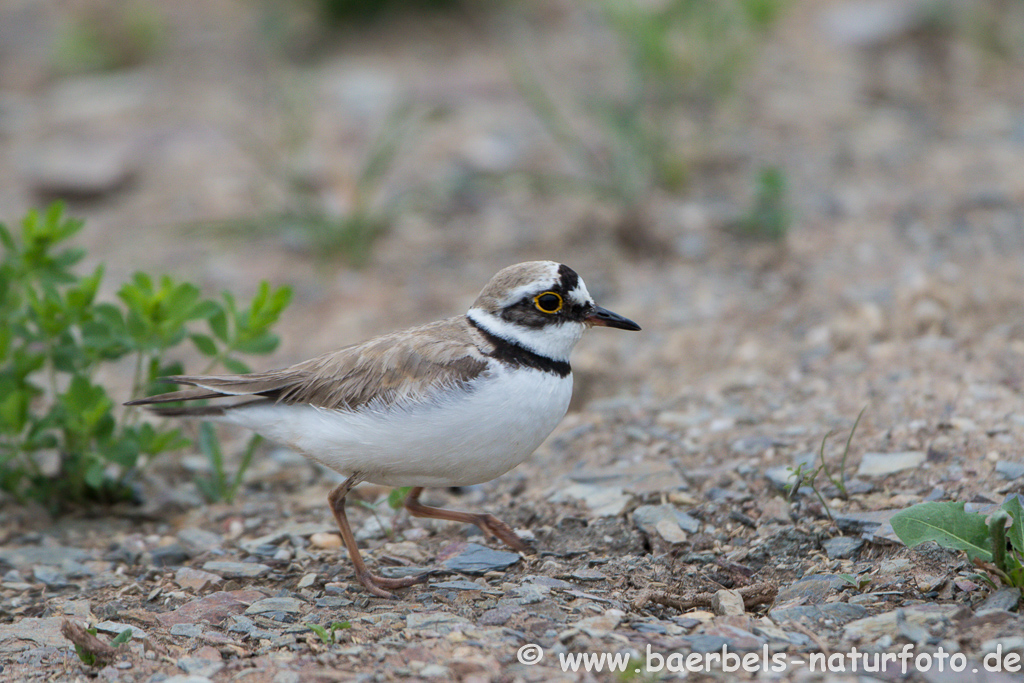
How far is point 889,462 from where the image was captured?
4.36 m

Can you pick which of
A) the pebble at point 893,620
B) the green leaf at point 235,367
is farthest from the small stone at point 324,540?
the pebble at point 893,620

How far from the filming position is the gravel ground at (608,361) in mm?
3475

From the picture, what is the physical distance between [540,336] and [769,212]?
3258 millimetres

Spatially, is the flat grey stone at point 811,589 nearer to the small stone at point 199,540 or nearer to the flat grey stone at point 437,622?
the flat grey stone at point 437,622

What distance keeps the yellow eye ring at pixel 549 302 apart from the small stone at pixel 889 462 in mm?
1457

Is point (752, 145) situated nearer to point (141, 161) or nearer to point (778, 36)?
point (778, 36)

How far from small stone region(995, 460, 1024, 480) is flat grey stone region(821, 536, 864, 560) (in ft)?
2.20

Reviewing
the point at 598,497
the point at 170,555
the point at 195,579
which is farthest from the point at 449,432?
the point at 170,555

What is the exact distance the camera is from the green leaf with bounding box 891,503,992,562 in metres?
3.38

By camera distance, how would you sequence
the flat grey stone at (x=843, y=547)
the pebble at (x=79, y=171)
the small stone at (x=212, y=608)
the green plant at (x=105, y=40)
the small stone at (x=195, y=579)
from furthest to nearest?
the green plant at (x=105, y=40) < the pebble at (x=79, y=171) < the small stone at (x=195, y=579) < the flat grey stone at (x=843, y=547) < the small stone at (x=212, y=608)

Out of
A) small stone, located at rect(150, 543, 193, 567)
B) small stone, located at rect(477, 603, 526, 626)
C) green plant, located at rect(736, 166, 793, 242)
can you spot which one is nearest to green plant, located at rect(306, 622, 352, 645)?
small stone, located at rect(477, 603, 526, 626)

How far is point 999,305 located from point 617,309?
7.20 feet

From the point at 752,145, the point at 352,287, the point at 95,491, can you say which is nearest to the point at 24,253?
the point at 95,491

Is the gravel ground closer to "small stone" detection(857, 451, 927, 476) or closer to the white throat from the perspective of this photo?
"small stone" detection(857, 451, 927, 476)
